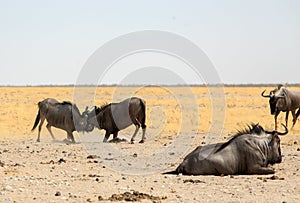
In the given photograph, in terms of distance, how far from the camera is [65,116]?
24594 millimetres

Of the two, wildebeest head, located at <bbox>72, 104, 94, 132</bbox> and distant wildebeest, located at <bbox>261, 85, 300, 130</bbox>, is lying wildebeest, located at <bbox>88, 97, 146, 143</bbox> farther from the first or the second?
distant wildebeest, located at <bbox>261, 85, 300, 130</bbox>

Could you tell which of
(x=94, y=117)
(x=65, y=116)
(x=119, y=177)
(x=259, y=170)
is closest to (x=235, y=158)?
(x=259, y=170)

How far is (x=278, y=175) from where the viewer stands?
531 inches

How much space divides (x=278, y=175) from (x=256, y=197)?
316cm

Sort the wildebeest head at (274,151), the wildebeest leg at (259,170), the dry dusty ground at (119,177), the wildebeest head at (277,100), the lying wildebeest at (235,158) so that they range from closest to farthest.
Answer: the dry dusty ground at (119,177) → the lying wildebeest at (235,158) → the wildebeest leg at (259,170) → the wildebeest head at (274,151) → the wildebeest head at (277,100)

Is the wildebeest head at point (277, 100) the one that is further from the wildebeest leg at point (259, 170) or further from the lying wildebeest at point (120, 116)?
the wildebeest leg at point (259, 170)

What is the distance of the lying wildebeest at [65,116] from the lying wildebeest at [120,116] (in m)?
0.38

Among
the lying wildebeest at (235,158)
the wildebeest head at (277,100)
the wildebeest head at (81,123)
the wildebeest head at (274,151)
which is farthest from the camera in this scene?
the wildebeest head at (277,100)

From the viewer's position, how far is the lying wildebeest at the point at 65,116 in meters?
24.5

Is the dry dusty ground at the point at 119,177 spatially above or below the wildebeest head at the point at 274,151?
below

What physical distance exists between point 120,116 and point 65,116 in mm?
2521

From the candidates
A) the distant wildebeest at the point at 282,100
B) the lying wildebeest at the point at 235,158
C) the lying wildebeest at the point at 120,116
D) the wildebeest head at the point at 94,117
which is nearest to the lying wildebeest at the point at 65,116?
the wildebeest head at the point at 94,117

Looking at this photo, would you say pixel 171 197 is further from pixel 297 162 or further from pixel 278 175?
pixel 297 162

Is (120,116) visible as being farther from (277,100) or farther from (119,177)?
(119,177)
